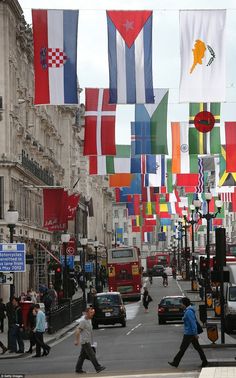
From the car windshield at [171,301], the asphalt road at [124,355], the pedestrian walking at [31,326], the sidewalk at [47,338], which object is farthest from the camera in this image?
the car windshield at [171,301]

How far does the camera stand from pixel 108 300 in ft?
172

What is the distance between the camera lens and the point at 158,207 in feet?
329

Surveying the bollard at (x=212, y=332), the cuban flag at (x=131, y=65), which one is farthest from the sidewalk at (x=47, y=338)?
the cuban flag at (x=131, y=65)

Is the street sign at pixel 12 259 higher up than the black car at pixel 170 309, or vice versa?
the street sign at pixel 12 259

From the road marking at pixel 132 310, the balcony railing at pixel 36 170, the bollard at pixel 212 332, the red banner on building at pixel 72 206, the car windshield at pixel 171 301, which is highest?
the balcony railing at pixel 36 170

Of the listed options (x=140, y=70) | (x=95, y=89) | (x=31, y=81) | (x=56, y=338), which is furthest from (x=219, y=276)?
(x=31, y=81)

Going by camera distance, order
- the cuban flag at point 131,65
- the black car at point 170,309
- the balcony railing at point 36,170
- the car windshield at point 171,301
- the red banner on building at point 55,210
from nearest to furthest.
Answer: the cuban flag at point 131,65 → the car windshield at point 171,301 → the black car at point 170,309 → the red banner on building at point 55,210 → the balcony railing at point 36,170

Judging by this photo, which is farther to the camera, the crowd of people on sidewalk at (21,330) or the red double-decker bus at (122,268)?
the red double-decker bus at (122,268)

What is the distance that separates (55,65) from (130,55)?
268 centimetres

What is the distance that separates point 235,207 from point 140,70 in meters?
45.8

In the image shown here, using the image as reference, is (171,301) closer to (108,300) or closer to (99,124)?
(108,300)

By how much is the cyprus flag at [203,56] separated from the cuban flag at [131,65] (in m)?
1.29

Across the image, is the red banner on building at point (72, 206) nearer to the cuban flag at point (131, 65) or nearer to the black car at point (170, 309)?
the black car at point (170, 309)

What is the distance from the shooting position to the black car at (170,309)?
53.2m
